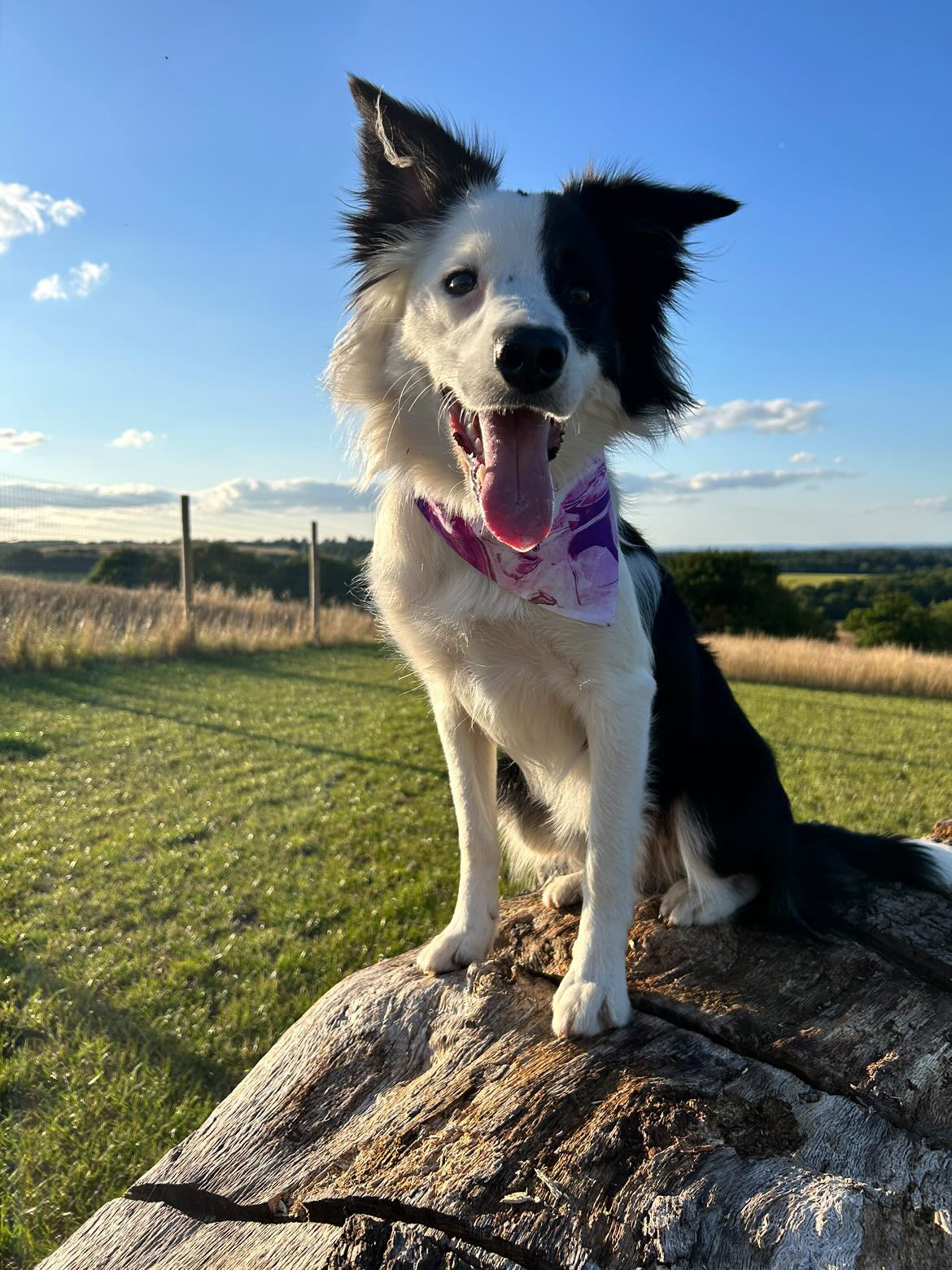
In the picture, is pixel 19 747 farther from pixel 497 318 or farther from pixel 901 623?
pixel 901 623

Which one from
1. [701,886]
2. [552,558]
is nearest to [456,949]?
[701,886]

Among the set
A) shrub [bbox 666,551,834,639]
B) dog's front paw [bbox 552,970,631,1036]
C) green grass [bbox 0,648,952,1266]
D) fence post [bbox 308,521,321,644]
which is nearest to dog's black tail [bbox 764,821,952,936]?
dog's front paw [bbox 552,970,631,1036]

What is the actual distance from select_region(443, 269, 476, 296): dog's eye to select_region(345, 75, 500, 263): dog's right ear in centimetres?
40

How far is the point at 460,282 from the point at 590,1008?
6.36 feet

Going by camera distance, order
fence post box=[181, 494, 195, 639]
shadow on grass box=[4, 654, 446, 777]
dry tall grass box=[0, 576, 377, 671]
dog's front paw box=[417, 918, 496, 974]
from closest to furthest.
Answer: dog's front paw box=[417, 918, 496, 974]
shadow on grass box=[4, 654, 446, 777]
dry tall grass box=[0, 576, 377, 671]
fence post box=[181, 494, 195, 639]

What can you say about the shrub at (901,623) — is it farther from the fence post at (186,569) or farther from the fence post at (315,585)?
the fence post at (186,569)

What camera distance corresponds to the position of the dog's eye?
225 centimetres

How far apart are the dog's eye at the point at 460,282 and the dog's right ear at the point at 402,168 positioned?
1.31 ft

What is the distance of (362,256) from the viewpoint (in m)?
2.62

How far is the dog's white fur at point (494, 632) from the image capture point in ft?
6.97

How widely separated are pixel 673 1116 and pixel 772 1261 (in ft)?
1.03

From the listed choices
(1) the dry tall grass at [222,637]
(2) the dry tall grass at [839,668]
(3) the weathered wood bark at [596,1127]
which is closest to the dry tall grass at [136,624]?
(1) the dry tall grass at [222,637]

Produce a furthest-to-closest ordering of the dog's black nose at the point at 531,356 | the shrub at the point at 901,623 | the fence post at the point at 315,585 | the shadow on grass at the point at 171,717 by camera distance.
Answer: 1. the shrub at the point at 901,623
2. the fence post at the point at 315,585
3. the shadow on grass at the point at 171,717
4. the dog's black nose at the point at 531,356

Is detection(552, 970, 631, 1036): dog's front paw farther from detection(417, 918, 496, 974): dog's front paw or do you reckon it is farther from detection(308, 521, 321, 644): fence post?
detection(308, 521, 321, 644): fence post
